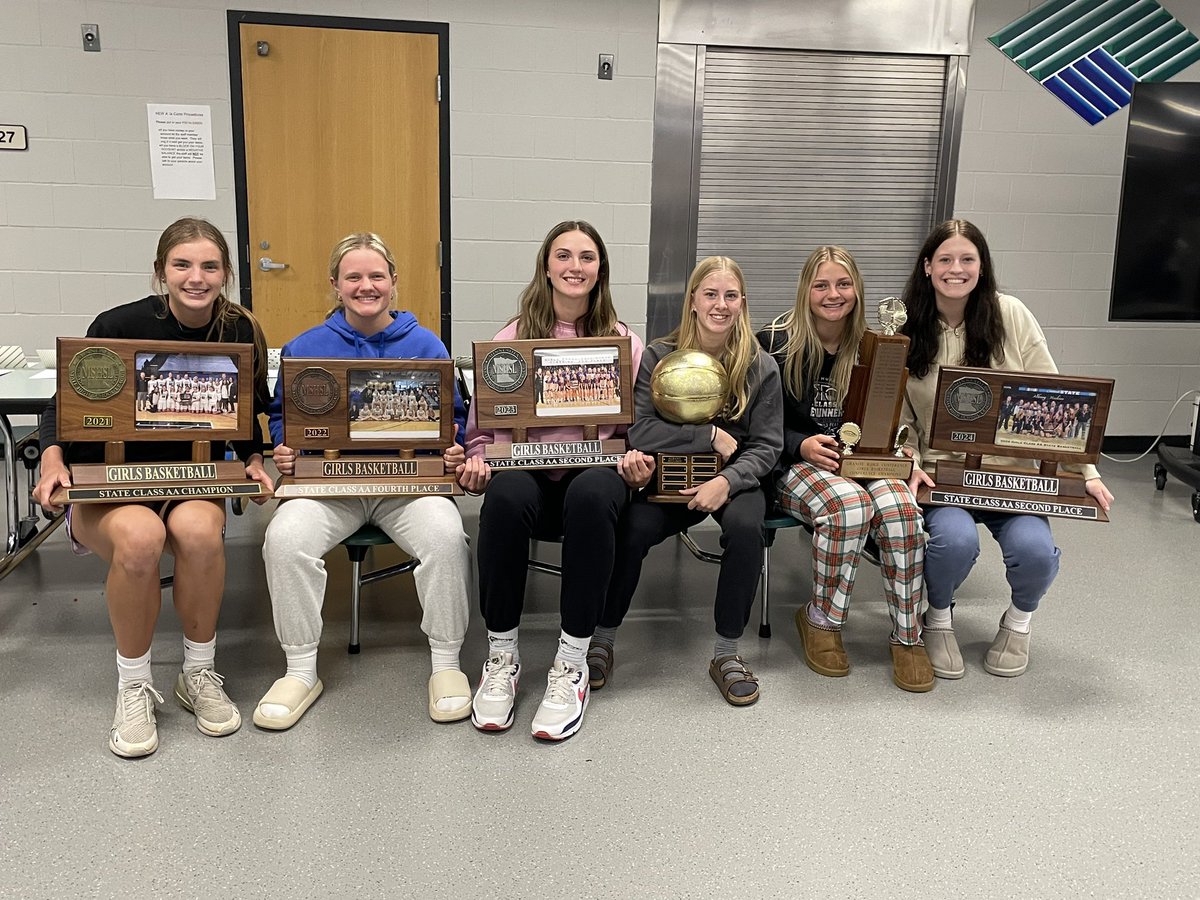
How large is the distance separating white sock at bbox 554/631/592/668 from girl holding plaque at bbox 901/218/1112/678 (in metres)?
0.92

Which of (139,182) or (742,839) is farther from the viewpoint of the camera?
(139,182)

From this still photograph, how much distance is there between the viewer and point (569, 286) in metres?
2.45

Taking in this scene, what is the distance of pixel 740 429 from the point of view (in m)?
2.51

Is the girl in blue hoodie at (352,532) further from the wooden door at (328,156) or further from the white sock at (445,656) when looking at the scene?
the wooden door at (328,156)

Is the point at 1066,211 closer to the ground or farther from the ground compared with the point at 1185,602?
farther from the ground

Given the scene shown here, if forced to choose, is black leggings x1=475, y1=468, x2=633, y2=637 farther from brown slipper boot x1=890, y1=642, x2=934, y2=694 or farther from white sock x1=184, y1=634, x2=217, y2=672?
brown slipper boot x1=890, y1=642, x2=934, y2=694

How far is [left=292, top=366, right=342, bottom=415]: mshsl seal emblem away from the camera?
2.26 meters

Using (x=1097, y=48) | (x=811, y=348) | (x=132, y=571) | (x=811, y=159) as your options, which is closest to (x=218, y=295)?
(x=132, y=571)

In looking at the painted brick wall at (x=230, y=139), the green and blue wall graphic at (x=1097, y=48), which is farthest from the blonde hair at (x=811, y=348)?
the green and blue wall graphic at (x=1097, y=48)

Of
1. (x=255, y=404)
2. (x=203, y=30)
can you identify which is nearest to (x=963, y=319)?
(x=255, y=404)

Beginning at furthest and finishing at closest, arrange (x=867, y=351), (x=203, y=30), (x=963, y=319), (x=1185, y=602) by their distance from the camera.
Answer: (x=203, y=30) → (x=1185, y=602) → (x=963, y=319) → (x=867, y=351)

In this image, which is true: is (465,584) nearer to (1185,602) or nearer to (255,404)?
(255,404)

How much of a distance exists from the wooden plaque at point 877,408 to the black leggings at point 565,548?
69 cm

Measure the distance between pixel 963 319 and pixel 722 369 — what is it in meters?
0.79
